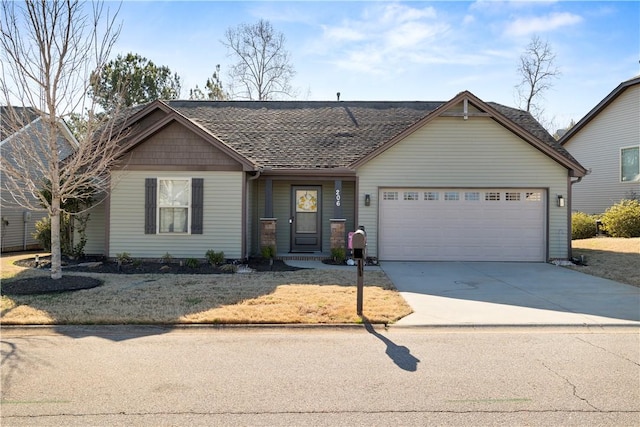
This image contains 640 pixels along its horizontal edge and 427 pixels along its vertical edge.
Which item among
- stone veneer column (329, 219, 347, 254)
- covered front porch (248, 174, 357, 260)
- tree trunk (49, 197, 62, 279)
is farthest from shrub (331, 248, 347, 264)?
tree trunk (49, 197, 62, 279)

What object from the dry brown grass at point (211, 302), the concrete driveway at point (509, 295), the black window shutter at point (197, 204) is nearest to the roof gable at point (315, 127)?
the black window shutter at point (197, 204)

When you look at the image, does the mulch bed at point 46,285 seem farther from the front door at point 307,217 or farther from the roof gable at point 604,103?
the roof gable at point 604,103

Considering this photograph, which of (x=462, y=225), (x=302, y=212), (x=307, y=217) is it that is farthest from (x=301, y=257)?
(x=462, y=225)

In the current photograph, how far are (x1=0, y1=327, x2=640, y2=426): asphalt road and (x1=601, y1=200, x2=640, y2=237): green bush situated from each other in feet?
40.4

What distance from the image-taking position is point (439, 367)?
4.93m

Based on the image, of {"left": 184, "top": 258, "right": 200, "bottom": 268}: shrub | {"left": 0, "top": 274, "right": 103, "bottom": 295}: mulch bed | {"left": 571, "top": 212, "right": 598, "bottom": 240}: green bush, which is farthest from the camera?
{"left": 571, "top": 212, "right": 598, "bottom": 240}: green bush

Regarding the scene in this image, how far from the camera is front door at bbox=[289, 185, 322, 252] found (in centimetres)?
1462

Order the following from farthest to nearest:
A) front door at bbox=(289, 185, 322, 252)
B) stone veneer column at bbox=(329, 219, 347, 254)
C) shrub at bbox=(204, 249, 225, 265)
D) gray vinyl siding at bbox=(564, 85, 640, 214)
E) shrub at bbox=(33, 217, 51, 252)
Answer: gray vinyl siding at bbox=(564, 85, 640, 214) < shrub at bbox=(33, 217, 51, 252) < front door at bbox=(289, 185, 322, 252) < stone veneer column at bbox=(329, 219, 347, 254) < shrub at bbox=(204, 249, 225, 265)

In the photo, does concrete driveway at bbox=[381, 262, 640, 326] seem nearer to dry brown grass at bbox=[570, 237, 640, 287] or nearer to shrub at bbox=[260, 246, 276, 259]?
dry brown grass at bbox=[570, 237, 640, 287]

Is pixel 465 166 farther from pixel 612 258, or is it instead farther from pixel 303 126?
pixel 303 126

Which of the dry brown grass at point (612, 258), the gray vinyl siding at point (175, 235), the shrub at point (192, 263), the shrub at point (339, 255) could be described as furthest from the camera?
the shrub at point (339, 255)

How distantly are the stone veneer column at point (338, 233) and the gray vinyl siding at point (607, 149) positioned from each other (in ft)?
44.8

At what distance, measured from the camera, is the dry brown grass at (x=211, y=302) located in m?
6.80

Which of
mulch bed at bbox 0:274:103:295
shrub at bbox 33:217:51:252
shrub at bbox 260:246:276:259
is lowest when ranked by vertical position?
mulch bed at bbox 0:274:103:295
